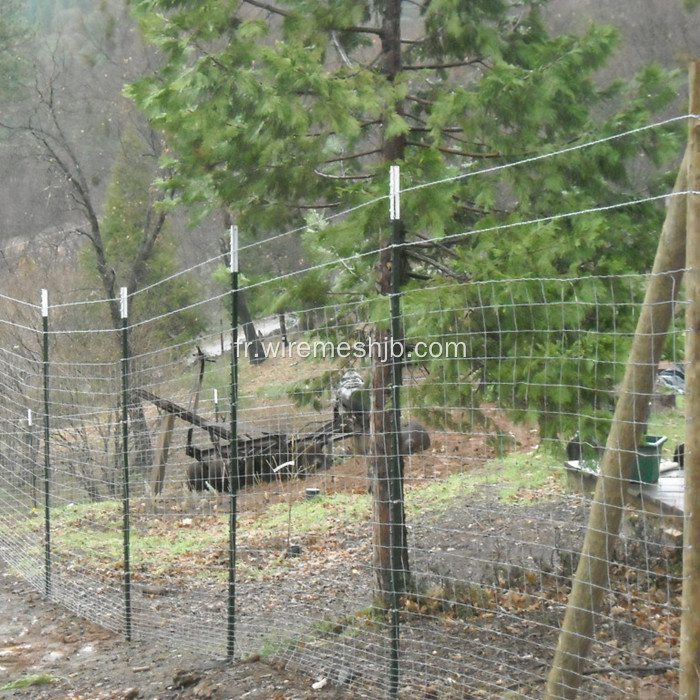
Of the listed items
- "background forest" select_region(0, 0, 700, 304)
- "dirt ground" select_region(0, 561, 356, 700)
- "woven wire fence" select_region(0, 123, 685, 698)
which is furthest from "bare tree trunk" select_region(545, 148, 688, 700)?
"background forest" select_region(0, 0, 700, 304)

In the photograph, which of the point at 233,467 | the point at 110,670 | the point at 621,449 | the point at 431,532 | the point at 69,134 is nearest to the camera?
the point at 621,449

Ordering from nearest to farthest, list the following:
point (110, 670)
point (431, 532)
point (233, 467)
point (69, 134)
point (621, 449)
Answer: point (621, 449)
point (233, 467)
point (110, 670)
point (431, 532)
point (69, 134)

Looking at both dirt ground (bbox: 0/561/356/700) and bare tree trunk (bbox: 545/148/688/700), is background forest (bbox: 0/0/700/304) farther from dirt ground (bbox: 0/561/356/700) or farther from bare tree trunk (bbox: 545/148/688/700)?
bare tree trunk (bbox: 545/148/688/700)

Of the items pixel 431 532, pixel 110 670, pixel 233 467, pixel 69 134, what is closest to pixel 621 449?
→ pixel 233 467

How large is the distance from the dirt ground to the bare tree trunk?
1458 mm

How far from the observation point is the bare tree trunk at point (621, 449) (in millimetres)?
3082

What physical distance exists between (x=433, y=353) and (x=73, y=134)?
20.1 m

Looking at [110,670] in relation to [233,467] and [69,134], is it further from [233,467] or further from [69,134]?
[69,134]

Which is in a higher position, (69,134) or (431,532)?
(69,134)

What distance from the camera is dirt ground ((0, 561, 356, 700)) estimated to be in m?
4.81

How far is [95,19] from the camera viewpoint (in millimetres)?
23703

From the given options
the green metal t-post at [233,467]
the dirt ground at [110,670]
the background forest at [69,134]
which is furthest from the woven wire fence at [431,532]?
the background forest at [69,134]

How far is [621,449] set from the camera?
325 centimetres

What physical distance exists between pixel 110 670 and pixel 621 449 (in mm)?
3661
